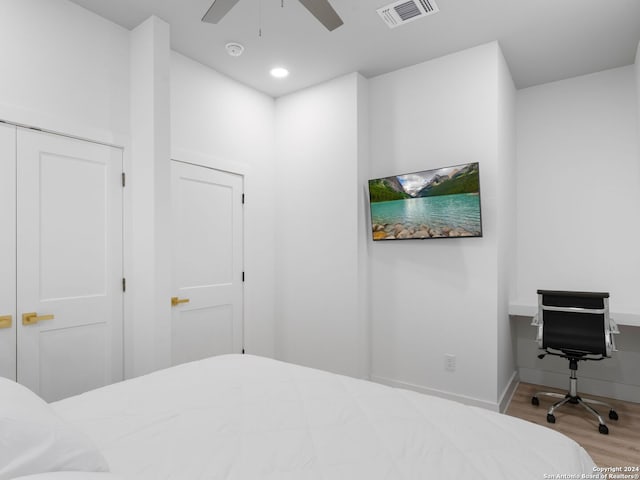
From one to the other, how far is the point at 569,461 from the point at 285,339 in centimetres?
299

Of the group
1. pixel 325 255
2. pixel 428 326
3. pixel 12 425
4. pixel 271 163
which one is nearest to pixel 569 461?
pixel 12 425

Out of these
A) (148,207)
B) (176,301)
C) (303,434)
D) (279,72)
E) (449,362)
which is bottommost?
(449,362)

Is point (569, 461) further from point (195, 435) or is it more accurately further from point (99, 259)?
point (99, 259)

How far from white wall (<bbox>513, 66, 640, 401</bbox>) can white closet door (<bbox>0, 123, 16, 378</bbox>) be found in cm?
402

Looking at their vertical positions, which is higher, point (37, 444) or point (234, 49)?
point (234, 49)

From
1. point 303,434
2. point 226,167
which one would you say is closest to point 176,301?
point 226,167

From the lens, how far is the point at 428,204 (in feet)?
10.5

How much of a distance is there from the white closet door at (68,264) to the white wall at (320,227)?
1613mm

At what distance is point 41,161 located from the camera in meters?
2.38

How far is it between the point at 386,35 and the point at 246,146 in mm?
1610

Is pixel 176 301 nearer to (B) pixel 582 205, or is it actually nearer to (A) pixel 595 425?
(A) pixel 595 425

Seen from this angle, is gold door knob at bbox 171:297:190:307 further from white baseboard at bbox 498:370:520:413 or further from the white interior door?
white baseboard at bbox 498:370:520:413

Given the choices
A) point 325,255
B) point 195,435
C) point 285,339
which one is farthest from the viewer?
point 285,339

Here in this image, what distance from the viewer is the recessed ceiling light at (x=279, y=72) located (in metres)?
3.45
